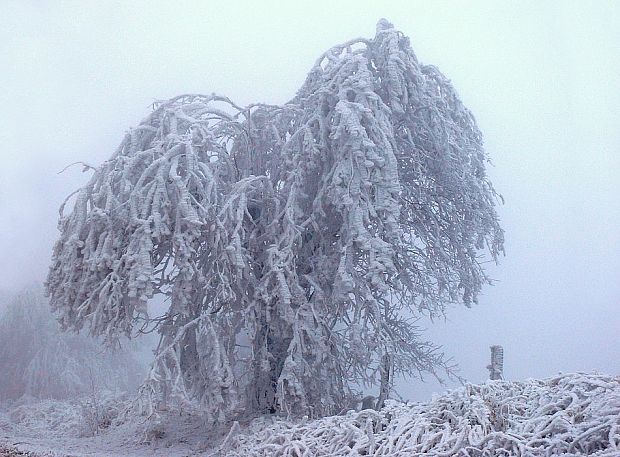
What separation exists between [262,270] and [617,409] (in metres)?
4.04

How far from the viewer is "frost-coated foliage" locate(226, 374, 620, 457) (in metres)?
4.06

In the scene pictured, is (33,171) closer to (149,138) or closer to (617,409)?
(149,138)

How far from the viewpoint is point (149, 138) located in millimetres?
7512

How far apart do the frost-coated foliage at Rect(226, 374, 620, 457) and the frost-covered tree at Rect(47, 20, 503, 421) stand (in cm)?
124

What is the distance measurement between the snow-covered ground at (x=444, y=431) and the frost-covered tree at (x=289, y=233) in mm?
590

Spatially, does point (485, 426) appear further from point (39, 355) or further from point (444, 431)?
point (39, 355)

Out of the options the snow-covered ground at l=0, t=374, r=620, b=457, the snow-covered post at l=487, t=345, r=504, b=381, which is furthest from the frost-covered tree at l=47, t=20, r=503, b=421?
the snow-covered post at l=487, t=345, r=504, b=381

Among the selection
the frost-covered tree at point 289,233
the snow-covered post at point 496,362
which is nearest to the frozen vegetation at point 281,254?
the frost-covered tree at point 289,233

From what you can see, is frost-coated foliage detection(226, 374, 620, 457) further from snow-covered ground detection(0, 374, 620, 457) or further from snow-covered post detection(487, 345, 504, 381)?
snow-covered post detection(487, 345, 504, 381)

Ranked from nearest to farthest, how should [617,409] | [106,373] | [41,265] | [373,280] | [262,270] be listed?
1. [617,409]
2. [373,280]
3. [262,270]
4. [41,265]
5. [106,373]

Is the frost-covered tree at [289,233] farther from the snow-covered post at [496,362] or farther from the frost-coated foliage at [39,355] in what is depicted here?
the frost-coated foliage at [39,355]

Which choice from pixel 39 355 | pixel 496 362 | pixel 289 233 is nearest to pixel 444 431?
pixel 496 362

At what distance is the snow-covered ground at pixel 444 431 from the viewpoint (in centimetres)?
411

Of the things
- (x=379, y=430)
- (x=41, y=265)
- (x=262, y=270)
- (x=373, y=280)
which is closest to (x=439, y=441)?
(x=379, y=430)
